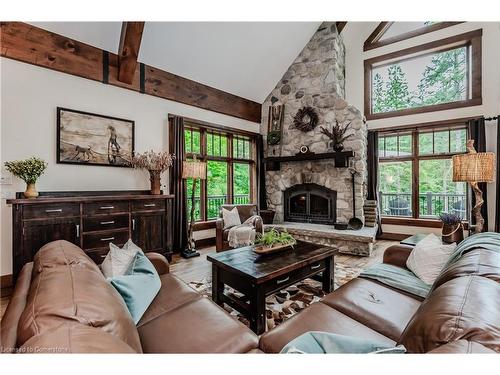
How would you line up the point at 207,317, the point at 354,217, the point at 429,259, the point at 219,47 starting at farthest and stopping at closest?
the point at 354,217 → the point at 219,47 → the point at 429,259 → the point at 207,317

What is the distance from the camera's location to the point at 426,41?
16.5 feet

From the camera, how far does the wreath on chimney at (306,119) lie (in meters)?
5.48

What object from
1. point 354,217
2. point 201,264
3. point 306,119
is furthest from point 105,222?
point 306,119

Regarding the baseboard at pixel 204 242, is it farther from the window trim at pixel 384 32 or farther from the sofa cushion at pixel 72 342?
the window trim at pixel 384 32

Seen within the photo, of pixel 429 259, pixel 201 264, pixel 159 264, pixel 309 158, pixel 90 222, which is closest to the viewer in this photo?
pixel 429 259

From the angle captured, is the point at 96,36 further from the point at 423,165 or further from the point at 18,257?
the point at 423,165

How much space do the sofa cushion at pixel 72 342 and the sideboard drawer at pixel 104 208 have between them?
2762 millimetres

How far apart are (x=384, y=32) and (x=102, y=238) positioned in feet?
22.0

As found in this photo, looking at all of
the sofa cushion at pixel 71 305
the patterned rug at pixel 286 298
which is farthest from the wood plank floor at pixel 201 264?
the sofa cushion at pixel 71 305

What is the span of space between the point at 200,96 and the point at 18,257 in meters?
3.74

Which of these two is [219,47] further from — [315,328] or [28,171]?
[315,328]
